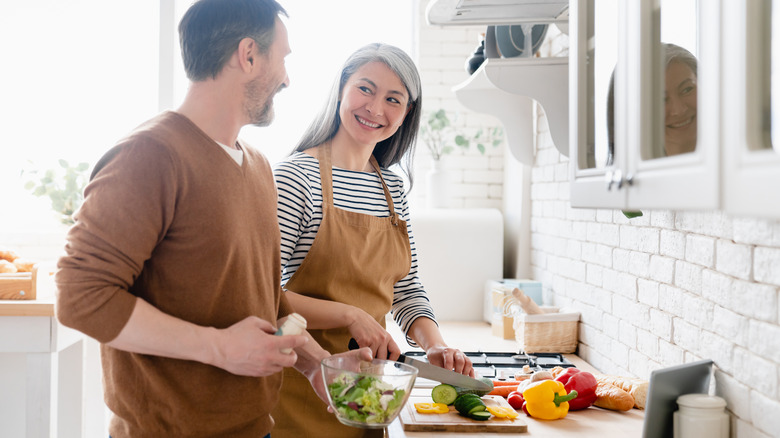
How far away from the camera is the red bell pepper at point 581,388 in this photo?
164cm

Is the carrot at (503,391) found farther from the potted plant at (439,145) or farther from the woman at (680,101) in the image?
the potted plant at (439,145)

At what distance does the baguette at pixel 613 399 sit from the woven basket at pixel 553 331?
693 millimetres

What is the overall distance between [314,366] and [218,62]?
66 centimetres

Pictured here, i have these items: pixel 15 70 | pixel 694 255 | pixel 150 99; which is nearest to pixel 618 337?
pixel 694 255

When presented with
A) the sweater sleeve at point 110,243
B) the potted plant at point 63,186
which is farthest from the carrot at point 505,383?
the potted plant at point 63,186

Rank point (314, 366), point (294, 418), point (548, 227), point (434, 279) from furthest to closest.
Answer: point (434, 279) → point (548, 227) → point (294, 418) → point (314, 366)

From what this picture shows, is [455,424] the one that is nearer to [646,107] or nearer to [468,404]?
[468,404]

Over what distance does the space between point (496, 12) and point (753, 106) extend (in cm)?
138

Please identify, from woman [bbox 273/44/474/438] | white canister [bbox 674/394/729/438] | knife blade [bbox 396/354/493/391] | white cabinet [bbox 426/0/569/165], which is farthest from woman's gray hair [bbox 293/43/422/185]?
white canister [bbox 674/394/729/438]

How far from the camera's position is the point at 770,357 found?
118 cm

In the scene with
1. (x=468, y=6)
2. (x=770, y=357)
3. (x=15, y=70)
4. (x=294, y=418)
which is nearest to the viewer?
(x=770, y=357)

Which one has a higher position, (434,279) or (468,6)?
(468,6)

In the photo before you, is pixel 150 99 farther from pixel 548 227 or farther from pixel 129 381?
pixel 129 381

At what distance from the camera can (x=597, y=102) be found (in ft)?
3.88
